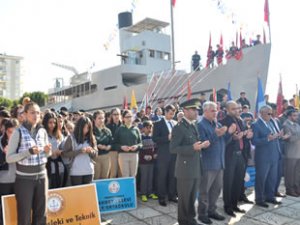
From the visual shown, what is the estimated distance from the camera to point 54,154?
183 inches

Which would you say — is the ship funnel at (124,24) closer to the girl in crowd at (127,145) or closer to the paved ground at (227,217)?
the girl in crowd at (127,145)

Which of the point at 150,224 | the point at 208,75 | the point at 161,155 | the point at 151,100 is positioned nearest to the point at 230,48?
the point at 208,75

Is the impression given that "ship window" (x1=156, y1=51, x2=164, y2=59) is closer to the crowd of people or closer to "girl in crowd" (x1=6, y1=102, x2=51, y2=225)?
the crowd of people

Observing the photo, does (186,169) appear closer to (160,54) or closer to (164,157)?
(164,157)

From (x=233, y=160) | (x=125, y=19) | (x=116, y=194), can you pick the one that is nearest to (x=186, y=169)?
(x=233, y=160)

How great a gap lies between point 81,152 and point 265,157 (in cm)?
338

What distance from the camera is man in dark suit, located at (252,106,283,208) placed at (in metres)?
5.33

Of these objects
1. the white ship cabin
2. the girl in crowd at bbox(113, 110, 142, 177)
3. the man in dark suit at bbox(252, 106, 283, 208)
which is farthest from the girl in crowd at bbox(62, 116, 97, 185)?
the white ship cabin

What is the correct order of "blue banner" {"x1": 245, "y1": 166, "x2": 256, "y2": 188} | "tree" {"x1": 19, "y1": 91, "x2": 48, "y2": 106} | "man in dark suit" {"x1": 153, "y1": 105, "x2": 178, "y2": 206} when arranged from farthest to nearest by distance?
"tree" {"x1": 19, "y1": 91, "x2": 48, "y2": 106} < "blue banner" {"x1": 245, "y1": 166, "x2": 256, "y2": 188} < "man in dark suit" {"x1": 153, "y1": 105, "x2": 178, "y2": 206}

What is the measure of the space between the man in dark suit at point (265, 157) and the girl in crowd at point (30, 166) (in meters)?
3.80

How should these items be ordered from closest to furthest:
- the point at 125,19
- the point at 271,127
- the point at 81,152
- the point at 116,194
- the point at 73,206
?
1. the point at 73,206
2. the point at 81,152
3. the point at 116,194
4. the point at 271,127
5. the point at 125,19

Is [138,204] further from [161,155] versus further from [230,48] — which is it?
[230,48]

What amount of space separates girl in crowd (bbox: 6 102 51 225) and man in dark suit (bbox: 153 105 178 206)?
2472mm

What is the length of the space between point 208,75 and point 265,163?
437 inches
